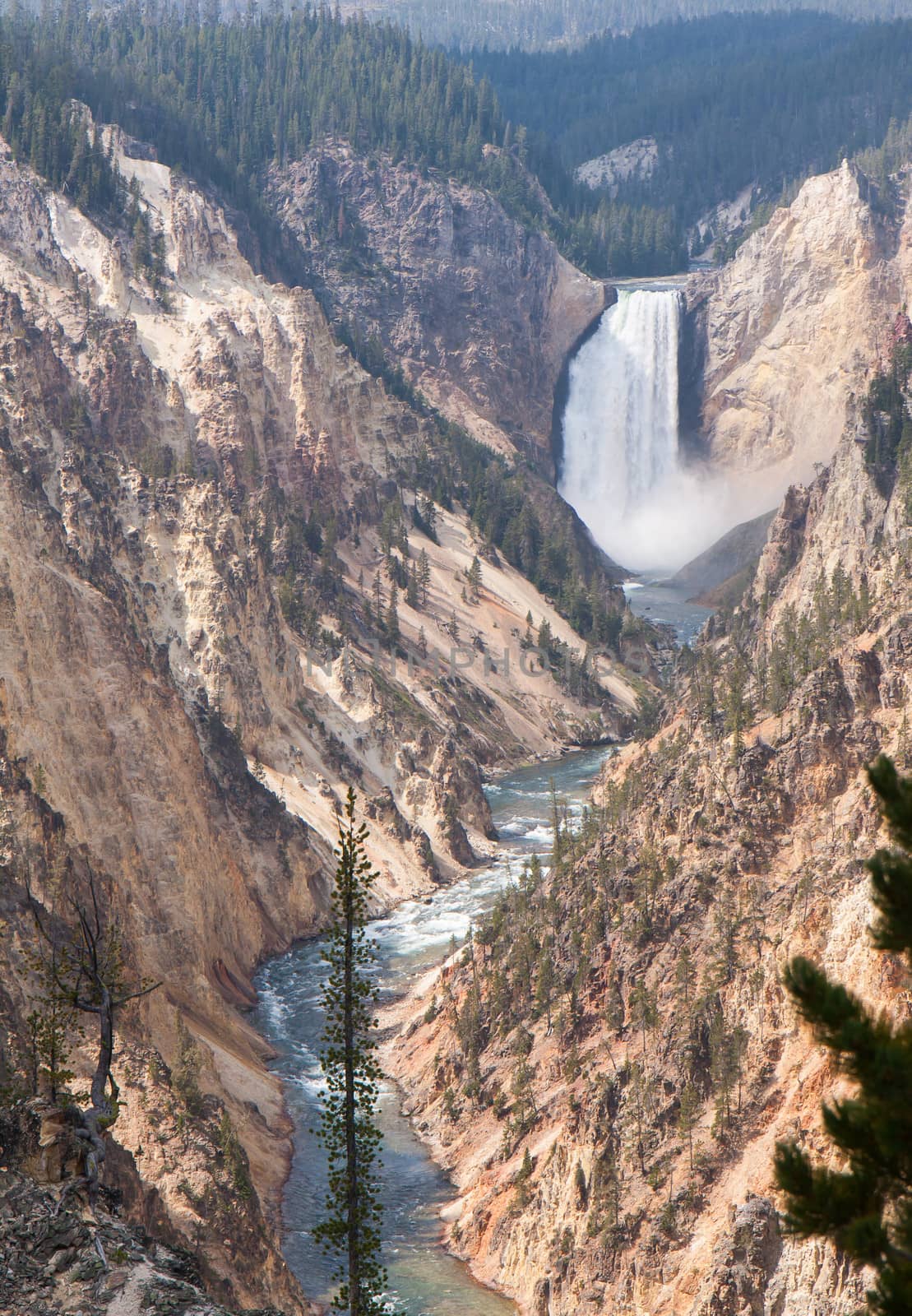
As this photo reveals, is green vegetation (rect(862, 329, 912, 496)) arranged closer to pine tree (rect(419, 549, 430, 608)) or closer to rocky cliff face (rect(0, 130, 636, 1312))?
rocky cliff face (rect(0, 130, 636, 1312))

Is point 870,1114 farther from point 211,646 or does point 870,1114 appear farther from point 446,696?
point 446,696

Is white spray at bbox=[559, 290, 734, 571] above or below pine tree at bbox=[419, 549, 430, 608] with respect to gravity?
above

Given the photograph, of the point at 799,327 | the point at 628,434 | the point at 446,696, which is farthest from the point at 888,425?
the point at 628,434

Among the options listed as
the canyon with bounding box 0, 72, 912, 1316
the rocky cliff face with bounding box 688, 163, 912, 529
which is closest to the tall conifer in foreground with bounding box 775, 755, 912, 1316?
the canyon with bounding box 0, 72, 912, 1316

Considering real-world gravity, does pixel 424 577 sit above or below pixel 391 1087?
above

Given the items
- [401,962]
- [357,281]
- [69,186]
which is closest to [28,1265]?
[401,962]

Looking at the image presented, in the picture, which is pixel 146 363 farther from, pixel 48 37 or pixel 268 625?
pixel 48 37
